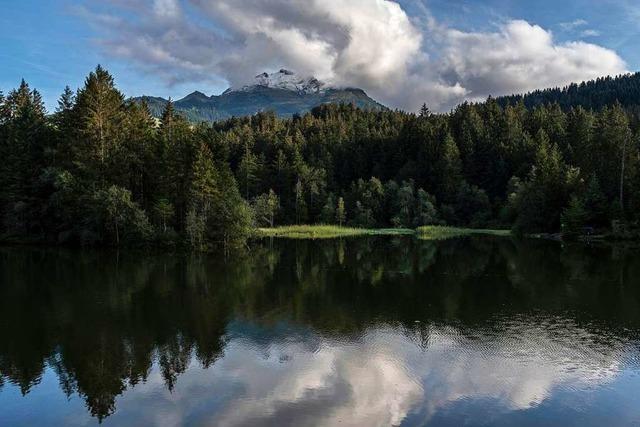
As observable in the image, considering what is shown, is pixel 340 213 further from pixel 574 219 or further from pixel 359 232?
pixel 574 219

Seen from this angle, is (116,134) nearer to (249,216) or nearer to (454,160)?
(249,216)

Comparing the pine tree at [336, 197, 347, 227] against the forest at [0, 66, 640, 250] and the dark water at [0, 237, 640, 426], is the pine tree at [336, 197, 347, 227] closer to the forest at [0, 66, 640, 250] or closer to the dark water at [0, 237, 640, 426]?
the forest at [0, 66, 640, 250]

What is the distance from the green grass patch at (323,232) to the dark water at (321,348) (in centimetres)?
4820

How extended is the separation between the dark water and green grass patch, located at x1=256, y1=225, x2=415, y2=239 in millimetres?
48200

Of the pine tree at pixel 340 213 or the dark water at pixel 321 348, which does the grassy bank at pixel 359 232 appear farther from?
the dark water at pixel 321 348

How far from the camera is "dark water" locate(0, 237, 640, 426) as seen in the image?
15.8 meters

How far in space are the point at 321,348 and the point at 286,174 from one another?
10415 cm

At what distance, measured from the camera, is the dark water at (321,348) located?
1577cm

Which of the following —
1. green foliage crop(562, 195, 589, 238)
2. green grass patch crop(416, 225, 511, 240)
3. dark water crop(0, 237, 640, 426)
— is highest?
green foliage crop(562, 195, 589, 238)

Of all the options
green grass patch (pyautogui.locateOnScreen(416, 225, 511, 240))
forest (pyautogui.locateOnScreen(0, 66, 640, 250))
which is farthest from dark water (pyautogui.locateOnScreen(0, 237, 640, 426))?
green grass patch (pyautogui.locateOnScreen(416, 225, 511, 240))

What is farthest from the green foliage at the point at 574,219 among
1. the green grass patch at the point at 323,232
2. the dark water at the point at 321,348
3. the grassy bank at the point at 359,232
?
the dark water at the point at 321,348

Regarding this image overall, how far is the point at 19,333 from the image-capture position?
953 inches

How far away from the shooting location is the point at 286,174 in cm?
12456

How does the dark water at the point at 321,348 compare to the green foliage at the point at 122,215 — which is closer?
the dark water at the point at 321,348
